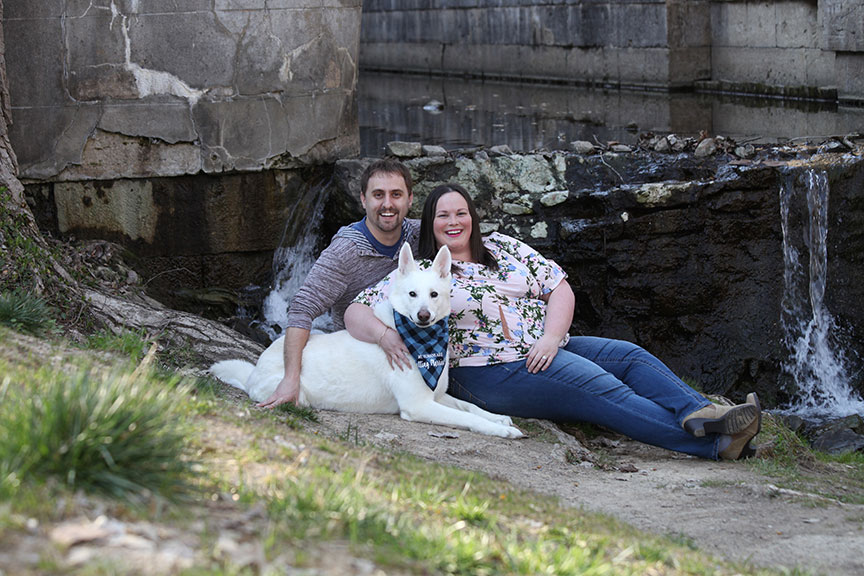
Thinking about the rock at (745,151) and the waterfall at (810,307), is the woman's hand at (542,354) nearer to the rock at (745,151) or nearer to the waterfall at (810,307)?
the waterfall at (810,307)

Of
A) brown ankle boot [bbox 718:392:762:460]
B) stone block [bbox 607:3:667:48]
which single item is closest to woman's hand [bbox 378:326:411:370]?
brown ankle boot [bbox 718:392:762:460]

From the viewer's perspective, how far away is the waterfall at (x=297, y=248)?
27.2ft

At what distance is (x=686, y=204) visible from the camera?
26.1ft

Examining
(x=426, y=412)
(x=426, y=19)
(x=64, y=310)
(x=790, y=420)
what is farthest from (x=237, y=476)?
(x=426, y=19)

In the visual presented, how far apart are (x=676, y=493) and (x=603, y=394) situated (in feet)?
2.69

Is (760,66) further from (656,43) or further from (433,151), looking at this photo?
(433,151)

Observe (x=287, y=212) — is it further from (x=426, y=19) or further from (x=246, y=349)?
(x=426, y=19)

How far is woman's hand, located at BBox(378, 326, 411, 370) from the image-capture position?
5.00m

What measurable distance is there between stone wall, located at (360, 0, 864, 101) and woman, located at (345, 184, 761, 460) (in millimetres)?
8534

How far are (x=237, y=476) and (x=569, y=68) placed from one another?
15.7 m

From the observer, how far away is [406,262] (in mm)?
4930

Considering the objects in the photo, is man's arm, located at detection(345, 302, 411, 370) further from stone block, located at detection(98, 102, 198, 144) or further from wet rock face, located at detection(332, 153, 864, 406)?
stone block, located at detection(98, 102, 198, 144)

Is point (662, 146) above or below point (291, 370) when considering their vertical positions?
above

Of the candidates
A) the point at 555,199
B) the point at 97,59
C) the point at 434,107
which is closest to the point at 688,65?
the point at 434,107
